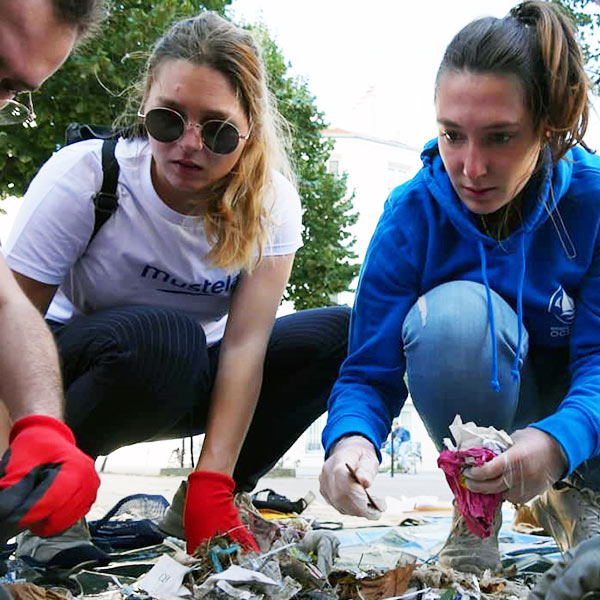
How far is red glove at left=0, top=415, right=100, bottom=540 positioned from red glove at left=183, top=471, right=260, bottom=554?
19.0 inches

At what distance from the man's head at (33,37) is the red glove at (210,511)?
808mm

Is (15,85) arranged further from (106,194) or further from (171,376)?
(171,376)

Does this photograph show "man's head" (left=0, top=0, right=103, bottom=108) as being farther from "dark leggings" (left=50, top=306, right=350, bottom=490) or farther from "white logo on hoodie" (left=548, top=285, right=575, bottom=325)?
"white logo on hoodie" (left=548, top=285, right=575, bottom=325)

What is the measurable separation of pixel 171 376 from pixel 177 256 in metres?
0.28

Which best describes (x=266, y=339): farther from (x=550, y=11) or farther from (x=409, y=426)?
(x=409, y=426)

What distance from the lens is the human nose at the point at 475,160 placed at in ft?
5.17

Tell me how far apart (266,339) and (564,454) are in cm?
74

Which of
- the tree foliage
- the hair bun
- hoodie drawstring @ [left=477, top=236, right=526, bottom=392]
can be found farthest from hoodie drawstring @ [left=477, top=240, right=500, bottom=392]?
the tree foliage

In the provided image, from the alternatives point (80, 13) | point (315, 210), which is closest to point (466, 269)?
point (80, 13)

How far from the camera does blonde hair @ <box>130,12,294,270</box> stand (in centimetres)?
189

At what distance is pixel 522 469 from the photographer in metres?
1.43

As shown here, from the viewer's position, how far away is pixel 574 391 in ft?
5.24

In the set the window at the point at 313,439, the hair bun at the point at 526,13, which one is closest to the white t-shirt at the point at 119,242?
the hair bun at the point at 526,13

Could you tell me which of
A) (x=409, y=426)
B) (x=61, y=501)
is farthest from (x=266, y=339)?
(x=409, y=426)
